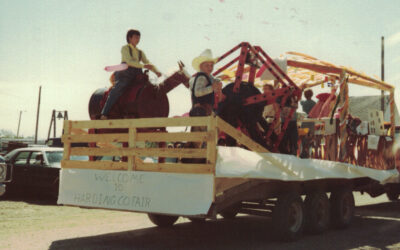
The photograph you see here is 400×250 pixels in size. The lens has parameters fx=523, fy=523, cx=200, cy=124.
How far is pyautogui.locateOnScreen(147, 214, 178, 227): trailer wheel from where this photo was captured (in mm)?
9727

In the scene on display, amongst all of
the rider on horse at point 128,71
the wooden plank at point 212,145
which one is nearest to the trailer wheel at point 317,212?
the wooden plank at point 212,145

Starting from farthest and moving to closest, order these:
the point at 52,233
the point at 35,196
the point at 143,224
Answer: the point at 35,196, the point at 143,224, the point at 52,233

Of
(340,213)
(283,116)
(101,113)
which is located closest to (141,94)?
(101,113)

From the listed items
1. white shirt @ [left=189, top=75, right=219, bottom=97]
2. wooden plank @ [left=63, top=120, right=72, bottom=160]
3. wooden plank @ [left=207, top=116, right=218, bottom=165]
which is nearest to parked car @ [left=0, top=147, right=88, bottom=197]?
wooden plank @ [left=63, top=120, right=72, bottom=160]

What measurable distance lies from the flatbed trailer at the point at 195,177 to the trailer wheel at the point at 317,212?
0.7 inches

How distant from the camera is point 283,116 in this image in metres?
9.21

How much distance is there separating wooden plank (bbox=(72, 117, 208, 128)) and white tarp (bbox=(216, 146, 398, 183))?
0.51m

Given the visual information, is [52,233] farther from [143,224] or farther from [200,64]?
[200,64]

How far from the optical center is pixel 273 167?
25.1ft

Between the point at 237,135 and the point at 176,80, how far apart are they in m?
2.25

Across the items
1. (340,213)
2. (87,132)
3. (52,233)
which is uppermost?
(87,132)

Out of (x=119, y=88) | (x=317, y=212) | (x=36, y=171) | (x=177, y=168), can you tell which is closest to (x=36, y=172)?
(x=36, y=171)

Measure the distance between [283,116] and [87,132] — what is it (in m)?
3.40

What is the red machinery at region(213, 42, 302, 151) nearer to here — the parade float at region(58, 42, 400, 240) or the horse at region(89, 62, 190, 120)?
the parade float at region(58, 42, 400, 240)
